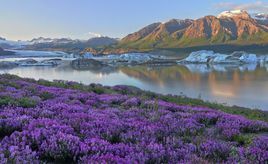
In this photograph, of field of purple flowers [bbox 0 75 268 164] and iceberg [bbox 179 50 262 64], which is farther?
iceberg [bbox 179 50 262 64]

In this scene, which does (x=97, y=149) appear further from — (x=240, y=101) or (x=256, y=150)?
(x=240, y=101)

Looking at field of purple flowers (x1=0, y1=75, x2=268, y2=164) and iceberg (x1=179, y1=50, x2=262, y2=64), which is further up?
field of purple flowers (x1=0, y1=75, x2=268, y2=164)

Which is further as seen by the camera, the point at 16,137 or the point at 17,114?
the point at 17,114

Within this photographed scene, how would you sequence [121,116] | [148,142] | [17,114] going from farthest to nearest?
[121,116]
[17,114]
[148,142]

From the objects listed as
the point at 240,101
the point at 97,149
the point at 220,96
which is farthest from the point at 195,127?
the point at 220,96

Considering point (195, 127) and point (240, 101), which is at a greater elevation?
point (195, 127)

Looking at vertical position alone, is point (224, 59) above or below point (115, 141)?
below

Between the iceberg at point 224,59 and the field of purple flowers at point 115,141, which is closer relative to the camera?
the field of purple flowers at point 115,141

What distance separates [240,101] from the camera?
36.8 meters

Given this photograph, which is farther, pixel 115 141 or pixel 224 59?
pixel 224 59

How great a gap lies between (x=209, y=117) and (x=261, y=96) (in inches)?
1330

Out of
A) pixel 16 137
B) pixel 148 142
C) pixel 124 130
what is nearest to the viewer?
pixel 16 137

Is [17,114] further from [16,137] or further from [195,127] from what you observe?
[195,127]

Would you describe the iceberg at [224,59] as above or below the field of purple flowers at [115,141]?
below
